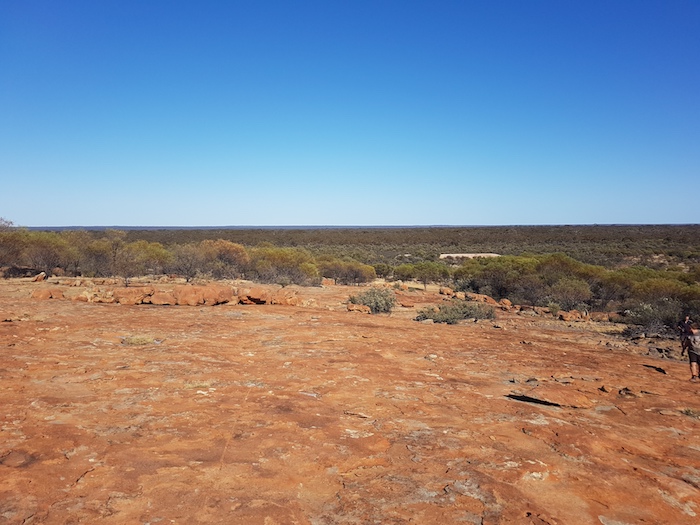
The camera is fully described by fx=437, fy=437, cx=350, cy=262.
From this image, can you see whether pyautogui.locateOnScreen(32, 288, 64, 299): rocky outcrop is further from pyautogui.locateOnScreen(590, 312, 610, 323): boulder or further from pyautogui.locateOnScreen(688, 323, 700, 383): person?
pyautogui.locateOnScreen(590, 312, 610, 323): boulder

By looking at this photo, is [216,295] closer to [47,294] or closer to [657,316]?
[47,294]

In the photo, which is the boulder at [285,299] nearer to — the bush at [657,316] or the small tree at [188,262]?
the small tree at [188,262]

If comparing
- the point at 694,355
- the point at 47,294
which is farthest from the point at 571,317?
the point at 47,294

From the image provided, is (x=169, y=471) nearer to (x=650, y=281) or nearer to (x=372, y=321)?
(x=372, y=321)

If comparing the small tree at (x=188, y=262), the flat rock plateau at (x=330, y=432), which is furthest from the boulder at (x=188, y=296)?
the small tree at (x=188, y=262)

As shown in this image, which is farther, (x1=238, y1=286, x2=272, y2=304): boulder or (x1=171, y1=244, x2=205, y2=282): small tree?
(x1=171, y1=244, x2=205, y2=282): small tree

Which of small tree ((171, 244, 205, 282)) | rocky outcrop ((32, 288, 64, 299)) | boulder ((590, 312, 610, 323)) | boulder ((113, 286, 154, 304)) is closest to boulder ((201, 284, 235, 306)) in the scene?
boulder ((113, 286, 154, 304))

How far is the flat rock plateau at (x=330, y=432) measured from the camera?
3617 millimetres

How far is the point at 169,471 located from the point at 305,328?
7302 mm

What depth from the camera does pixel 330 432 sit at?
16.6 feet

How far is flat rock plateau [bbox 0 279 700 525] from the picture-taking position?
3.62 m

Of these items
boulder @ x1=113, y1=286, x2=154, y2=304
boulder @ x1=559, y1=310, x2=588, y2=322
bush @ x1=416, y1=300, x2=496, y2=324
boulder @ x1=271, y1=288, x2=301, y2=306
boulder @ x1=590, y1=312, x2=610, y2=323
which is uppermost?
boulder @ x1=113, y1=286, x2=154, y2=304

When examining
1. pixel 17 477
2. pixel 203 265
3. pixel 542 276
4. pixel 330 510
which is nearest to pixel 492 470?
pixel 330 510

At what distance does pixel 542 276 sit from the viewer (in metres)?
21.4
